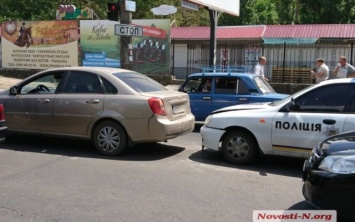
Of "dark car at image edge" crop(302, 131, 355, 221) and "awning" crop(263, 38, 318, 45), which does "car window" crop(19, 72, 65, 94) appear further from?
"awning" crop(263, 38, 318, 45)

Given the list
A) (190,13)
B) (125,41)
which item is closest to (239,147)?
(125,41)

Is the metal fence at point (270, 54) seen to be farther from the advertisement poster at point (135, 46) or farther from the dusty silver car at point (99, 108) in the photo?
the dusty silver car at point (99, 108)

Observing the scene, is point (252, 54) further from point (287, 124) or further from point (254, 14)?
point (287, 124)

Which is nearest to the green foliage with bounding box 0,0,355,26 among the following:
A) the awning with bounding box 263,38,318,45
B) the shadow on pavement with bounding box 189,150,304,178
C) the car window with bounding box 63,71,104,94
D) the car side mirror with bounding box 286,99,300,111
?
the awning with bounding box 263,38,318,45

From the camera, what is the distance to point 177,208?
502 centimetres

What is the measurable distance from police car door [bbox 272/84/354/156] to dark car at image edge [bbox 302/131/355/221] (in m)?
1.90

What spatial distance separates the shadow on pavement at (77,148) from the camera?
7719 millimetres

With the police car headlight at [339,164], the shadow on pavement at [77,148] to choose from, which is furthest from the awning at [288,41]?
the police car headlight at [339,164]

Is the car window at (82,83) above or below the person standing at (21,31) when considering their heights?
below

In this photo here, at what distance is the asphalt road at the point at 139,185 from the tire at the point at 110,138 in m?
0.18

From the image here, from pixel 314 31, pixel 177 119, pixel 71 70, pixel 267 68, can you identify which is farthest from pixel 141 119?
pixel 314 31

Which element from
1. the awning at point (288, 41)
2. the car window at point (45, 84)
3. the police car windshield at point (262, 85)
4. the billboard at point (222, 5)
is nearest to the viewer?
the car window at point (45, 84)

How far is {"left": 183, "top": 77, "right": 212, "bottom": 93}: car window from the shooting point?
10562 mm

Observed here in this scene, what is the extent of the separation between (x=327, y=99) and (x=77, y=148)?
458 centimetres
